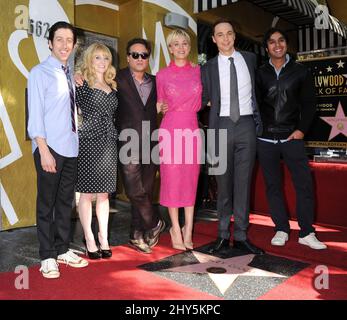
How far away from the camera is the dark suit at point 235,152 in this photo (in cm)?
310

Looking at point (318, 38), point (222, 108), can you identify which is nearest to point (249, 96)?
point (222, 108)

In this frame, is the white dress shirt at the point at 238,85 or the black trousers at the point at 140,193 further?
the black trousers at the point at 140,193

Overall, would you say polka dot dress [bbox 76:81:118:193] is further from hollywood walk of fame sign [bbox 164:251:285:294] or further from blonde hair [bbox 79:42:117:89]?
hollywood walk of fame sign [bbox 164:251:285:294]

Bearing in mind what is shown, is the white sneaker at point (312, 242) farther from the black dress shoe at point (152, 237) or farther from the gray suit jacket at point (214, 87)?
the black dress shoe at point (152, 237)

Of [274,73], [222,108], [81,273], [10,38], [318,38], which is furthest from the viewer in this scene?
[318,38]

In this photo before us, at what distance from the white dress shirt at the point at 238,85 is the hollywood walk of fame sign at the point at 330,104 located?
2.55 meters

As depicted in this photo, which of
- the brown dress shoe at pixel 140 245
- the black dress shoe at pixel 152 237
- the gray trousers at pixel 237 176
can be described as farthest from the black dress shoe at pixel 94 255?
the gray trousers at pixel 237 176

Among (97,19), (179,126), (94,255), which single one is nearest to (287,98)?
(179,126)

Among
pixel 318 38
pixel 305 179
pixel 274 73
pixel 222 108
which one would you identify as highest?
pixel 318 38

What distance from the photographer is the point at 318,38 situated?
10016mm

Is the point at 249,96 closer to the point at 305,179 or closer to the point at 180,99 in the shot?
the point at 180,99

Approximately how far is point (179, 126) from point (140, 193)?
2.20 ft

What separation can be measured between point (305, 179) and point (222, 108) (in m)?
1.01

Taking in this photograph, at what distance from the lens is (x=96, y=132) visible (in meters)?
2.95
